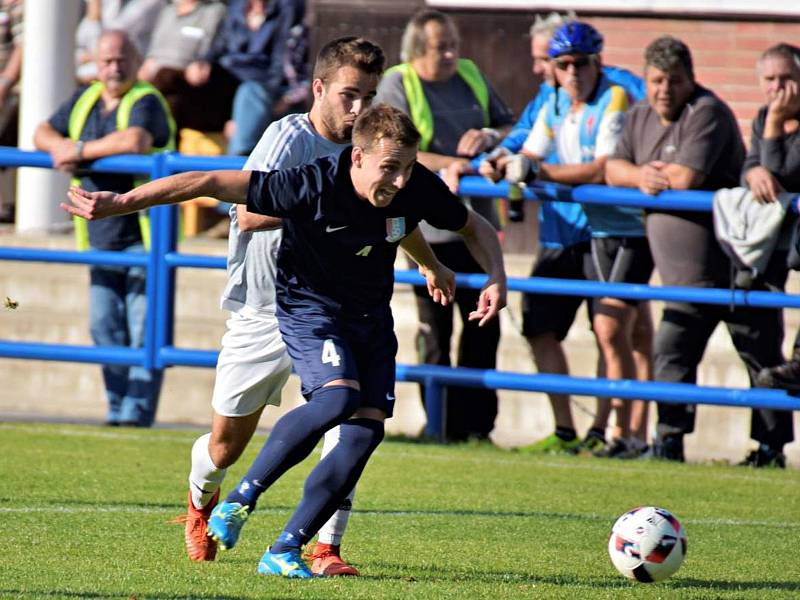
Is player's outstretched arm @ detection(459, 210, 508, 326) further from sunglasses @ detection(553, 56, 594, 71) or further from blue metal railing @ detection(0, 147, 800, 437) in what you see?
sunglasses @ detection(553, 56, 594, 71)

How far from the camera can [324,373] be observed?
5.34 m

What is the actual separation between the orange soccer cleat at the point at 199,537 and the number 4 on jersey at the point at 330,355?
830 millimetres

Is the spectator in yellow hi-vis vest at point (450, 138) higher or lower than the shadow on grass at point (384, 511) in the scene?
higher

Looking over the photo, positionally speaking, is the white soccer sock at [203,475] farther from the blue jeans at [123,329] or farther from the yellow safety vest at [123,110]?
the yellow safety vest at [123,110]

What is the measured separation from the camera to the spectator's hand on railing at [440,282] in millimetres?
5723

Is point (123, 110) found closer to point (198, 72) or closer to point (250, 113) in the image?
point (250, 113)

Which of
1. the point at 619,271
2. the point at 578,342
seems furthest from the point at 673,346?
the point at 578,342

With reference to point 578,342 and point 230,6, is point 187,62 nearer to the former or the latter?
point 230,6

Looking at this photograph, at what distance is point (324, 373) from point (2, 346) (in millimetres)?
5371

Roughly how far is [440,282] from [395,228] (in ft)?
1.29

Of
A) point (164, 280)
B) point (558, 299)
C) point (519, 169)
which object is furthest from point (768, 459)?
point (164, 280)

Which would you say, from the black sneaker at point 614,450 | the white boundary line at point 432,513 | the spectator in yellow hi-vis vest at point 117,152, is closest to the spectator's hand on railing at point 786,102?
the black sneaker at point 614,450

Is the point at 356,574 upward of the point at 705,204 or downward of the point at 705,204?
downward

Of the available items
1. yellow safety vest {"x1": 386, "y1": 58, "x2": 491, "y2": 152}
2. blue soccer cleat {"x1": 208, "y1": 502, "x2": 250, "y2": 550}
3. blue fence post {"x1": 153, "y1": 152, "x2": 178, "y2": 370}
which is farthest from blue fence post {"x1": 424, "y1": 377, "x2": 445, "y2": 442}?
blue soccer cleat {"x1": 208, "y1": 502, "x2": 250, "y2": 550}
